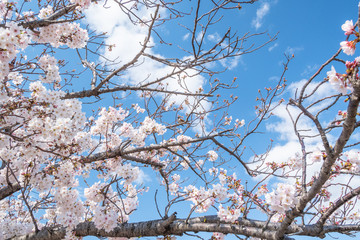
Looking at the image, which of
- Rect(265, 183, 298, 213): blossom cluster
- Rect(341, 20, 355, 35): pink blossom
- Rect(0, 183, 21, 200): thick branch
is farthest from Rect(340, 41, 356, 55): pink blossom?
Rect(0, 183, 21, 200): thick branch

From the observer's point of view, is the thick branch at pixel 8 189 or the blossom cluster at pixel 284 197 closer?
the blossom cluster at pixel 284 197

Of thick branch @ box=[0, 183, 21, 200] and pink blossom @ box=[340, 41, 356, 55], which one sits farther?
thick branch @ box=[0, 183, 21, 200]

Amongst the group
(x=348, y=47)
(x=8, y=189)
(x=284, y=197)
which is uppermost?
(x=348, y=47)

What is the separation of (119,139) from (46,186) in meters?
1.44

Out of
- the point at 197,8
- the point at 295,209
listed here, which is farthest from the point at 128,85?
the point at 295,209

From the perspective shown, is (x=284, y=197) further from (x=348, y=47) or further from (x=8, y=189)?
(x=8, y=189)

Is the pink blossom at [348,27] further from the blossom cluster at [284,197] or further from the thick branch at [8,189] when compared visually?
the thick branch at [8,189]

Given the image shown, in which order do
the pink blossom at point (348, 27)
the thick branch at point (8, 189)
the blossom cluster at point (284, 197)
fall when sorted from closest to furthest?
the pink blossom at point (348, 27), the blossom cluster at point (284, 197), the thick branch at point (8, 189)

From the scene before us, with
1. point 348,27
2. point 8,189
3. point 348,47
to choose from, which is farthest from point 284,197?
point 8,189

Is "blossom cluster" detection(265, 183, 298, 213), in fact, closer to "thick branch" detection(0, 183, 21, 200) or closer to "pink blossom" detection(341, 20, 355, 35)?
"pink blossom" detection(341, 20, 355, 35)

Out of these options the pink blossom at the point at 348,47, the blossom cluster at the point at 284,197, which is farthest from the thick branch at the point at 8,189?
the pink blossom at the point at 348,47

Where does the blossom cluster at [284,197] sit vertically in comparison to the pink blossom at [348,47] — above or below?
below

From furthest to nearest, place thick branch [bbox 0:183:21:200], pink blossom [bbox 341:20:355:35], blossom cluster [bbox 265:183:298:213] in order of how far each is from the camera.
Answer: thick branch [bbox 0:183:21:200] < blossom cluster [bbox 265:183:298:213] < pink blossom [bbox 341:20:355:35]

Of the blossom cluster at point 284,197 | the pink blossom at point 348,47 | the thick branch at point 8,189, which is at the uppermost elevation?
the pink blossom at point 348,47
